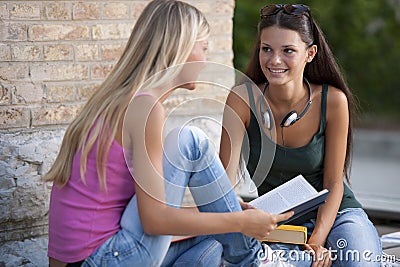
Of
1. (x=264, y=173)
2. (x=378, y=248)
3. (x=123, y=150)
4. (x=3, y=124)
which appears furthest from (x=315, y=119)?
(x=3, y=124)

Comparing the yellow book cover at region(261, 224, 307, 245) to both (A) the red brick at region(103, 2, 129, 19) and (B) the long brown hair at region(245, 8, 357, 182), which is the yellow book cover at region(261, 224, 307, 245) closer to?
(B) the long brown hair at region(245, 8, 357, 182)

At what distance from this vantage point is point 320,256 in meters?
3.53

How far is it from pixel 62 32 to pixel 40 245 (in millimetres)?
1034

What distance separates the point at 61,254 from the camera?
3092mm

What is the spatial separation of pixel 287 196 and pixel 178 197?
19.9 inches

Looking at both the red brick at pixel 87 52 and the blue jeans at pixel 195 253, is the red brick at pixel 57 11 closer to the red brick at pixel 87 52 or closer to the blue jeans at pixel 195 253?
the red brick at pixel 87 52

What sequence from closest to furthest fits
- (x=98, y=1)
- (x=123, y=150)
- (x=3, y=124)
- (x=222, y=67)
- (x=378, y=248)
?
(x=123, y=150) < (x=378, y=248) < (x=3, y=124) < (x=98, y=1) < (x=222, y=67)

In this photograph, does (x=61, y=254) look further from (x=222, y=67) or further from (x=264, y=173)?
(x=222, y=67)

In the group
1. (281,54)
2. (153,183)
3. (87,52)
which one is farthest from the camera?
(87,52)

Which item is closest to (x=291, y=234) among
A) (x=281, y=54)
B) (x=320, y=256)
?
(x=320, y=256)

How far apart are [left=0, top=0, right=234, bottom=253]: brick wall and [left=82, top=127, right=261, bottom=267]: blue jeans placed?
1060 mm

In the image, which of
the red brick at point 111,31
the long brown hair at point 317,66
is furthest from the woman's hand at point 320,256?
the red brick at point 111,31

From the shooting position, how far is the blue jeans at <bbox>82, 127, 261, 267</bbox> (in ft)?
9.91

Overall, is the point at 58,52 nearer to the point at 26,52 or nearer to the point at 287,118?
the point at 26,52
